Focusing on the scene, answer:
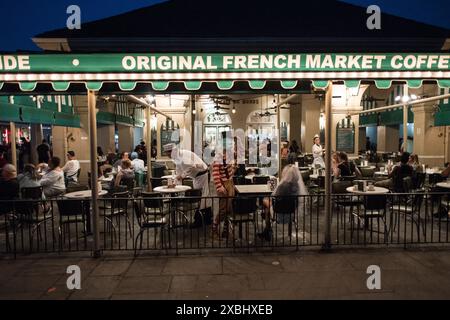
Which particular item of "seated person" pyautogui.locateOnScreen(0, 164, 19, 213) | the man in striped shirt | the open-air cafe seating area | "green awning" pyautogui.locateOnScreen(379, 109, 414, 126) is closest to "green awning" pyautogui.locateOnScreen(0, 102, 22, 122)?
"seated person" pyautogui.locateOnScreen(0, 164, 19, 213)

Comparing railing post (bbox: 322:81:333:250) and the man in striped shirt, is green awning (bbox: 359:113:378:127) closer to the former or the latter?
railing post (bbox: 322:81:333:250)

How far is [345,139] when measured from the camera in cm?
1594

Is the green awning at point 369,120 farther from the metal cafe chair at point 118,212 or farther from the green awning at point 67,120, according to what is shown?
the metal cafe chair at point 118,212

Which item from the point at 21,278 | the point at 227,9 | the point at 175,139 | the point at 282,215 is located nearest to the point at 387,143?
the point at 227,9

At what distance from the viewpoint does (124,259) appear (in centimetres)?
575

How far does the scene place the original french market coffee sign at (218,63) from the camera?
5598 mm

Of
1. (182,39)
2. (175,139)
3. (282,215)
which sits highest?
(182,39)

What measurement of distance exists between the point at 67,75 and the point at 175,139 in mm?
9309

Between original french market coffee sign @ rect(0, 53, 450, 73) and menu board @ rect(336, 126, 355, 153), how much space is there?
10.0 m

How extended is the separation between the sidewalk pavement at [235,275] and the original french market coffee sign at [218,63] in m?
3.16

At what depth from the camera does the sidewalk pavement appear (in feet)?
14.6
